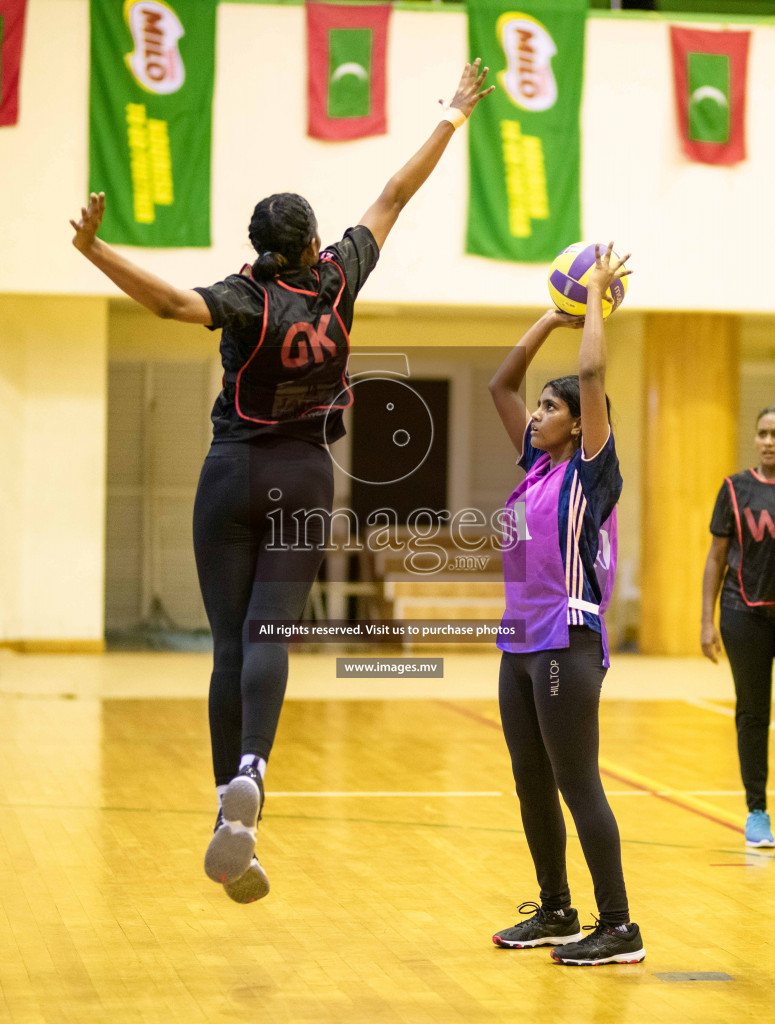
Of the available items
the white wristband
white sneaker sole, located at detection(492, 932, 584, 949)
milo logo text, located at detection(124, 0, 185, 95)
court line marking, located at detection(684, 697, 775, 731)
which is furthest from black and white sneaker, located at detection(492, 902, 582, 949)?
milo logo text, located at detection(124, 0, 185, 95)

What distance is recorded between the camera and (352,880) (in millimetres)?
5508

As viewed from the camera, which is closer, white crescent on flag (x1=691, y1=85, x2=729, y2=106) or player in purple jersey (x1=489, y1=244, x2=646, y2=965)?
player in purple jersey (x1=489, y1=244, x2=646, y2=965)

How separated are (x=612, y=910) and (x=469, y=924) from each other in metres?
0.67

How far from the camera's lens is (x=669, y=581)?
14.7 meters

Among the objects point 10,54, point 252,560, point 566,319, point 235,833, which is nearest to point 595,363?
point 566,319

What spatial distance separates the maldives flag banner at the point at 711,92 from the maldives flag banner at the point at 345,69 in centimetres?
298

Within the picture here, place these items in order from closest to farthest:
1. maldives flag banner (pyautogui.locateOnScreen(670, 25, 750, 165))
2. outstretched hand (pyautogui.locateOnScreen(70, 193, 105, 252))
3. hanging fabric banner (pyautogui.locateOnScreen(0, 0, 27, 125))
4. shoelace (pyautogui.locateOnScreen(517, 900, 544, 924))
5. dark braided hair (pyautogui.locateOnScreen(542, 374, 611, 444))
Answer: outstretched hand (pyautogui.locateOnScreen(70, 193, 105, 252))
dark braided hair (pyautogui.locateOnScreen(542, 374, 611, 444))
shoelace (pyautogui.locateOnScreen(517, 900, 544, 924))
hanging fabric banner (pyautogui.locateOnScreen(0, 0, 27, 125))
maldives flag banner (pyautogui.locateOnScreen(670, 25, 750, 165))

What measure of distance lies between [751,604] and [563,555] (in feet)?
7.42

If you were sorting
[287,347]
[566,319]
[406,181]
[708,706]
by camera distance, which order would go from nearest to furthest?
[287,347] → [406,181] → [566,319] → [708,706]

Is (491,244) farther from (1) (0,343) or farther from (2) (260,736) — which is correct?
(2) (260,736)

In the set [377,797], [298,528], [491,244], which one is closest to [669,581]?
[491,244]

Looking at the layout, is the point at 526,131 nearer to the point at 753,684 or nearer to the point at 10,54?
the point at 10,54

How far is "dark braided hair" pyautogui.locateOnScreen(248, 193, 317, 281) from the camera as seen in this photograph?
3867 mm

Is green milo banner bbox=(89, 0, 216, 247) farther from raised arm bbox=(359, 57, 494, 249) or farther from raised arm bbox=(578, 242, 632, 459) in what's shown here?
raised arm bbox=(578, 242, 632, 459)
